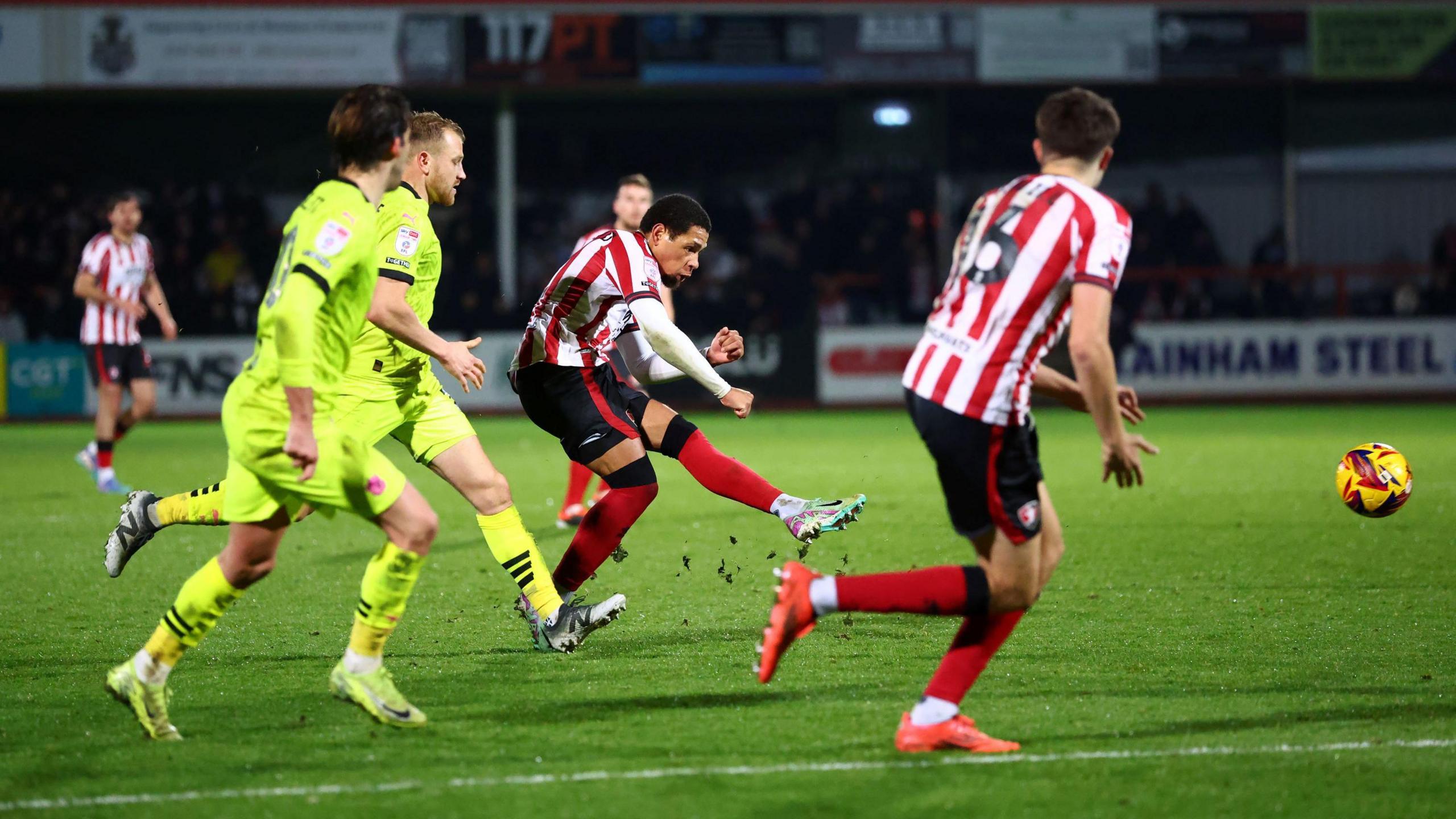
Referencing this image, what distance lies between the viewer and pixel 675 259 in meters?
6.31

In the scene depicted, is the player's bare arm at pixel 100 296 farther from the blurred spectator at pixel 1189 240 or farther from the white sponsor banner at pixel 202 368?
the blurred spectator at pixel 1189 240

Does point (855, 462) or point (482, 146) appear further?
point (482, 146)

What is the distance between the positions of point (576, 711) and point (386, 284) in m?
1.68

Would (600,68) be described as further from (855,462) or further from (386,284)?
(386,284)

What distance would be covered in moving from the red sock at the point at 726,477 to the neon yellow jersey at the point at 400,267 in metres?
1.17

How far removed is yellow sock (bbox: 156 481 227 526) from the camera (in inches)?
255

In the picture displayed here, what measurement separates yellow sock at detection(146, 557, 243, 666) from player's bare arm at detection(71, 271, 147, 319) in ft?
26.3

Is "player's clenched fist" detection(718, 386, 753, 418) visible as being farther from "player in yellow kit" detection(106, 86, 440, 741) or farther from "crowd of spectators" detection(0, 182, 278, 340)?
"crowd of spectators" detection(0, 182, 278, 340)

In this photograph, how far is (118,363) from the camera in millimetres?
12180

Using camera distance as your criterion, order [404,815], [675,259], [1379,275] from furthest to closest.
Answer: [1379,275] → [675,259] → [404,815]

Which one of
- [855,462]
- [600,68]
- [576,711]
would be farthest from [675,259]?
[600,68]

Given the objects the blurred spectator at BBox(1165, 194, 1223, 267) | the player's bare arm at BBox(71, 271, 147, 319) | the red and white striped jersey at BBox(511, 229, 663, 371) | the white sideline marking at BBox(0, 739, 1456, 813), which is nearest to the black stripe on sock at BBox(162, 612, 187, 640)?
the white sideline marking at BBox(0, 739, 1456, 813)

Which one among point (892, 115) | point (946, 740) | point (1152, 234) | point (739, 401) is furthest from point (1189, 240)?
point (946, 740)

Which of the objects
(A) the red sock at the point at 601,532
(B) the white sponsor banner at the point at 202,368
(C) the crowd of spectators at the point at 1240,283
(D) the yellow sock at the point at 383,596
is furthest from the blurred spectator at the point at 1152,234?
(D) the yellow sock at the point at 383,596
